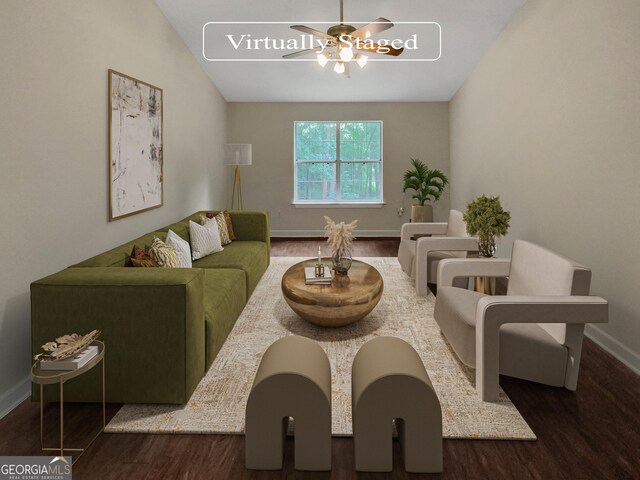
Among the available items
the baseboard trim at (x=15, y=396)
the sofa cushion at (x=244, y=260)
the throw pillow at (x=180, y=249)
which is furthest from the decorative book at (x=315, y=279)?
the baseboard trim at (x=15, y=396)

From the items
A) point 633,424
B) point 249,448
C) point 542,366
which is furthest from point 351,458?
point 633,424

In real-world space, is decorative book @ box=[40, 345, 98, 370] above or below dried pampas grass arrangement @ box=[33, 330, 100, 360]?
below

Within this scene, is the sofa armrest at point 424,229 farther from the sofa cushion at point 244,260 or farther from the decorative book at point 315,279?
the decorative book at point 315,279

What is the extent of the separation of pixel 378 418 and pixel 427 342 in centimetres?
152

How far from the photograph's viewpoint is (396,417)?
180cm

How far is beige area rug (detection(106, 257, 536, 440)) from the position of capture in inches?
84.4

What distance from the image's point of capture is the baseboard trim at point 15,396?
7.68ft

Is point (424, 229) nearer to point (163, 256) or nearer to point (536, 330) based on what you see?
point (536, 330)

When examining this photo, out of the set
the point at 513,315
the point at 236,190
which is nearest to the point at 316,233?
the point at 236,190

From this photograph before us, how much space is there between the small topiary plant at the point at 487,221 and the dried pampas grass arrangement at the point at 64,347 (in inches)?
121

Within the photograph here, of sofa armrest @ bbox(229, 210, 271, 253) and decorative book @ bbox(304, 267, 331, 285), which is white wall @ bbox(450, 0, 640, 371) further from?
sofa armrest @ bbox(229, 210, 271, 253)

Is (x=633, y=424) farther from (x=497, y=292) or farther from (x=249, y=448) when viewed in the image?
(x=497, y=292)

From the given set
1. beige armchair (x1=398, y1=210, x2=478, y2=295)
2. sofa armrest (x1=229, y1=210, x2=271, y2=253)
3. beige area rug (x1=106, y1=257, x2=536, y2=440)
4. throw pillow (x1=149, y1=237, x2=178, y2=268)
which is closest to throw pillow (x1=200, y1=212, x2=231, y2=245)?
sofa armrest (x1=229, y1=210, x2=271, y2=253)

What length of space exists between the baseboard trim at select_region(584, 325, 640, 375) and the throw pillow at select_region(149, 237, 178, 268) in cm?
314
